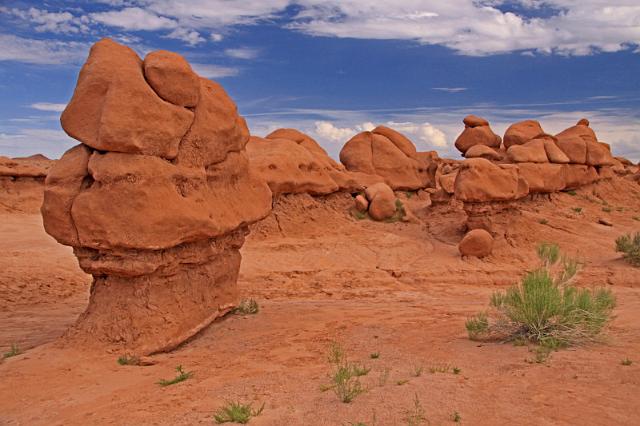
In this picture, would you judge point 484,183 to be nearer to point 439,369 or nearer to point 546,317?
point 546,317

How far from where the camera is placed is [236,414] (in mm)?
4355

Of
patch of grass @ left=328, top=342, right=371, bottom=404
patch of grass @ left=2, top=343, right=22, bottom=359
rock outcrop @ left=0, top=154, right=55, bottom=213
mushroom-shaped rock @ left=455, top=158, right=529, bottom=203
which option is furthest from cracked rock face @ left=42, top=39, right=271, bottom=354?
rock outcrop @ left=0, top=154, right=55, bottom=213

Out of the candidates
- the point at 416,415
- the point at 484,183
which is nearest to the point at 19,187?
the point at 484,183

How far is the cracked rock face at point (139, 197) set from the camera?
21.1 feet

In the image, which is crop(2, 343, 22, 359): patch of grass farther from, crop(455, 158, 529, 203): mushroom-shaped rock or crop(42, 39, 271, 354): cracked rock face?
crop(455, 158, 529, 203): mushroom-shaped rock

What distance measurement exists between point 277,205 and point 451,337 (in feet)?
33.2

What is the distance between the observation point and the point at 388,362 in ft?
19.1

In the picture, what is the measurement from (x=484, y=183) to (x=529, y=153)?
7.44 metres

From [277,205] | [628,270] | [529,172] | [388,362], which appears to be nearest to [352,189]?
[277,205]

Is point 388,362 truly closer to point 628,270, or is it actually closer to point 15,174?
point 628,270

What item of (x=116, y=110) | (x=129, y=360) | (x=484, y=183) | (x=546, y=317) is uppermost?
(x=116, y=110)

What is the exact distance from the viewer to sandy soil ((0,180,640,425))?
447 cm

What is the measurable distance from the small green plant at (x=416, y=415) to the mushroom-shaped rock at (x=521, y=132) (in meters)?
21.6

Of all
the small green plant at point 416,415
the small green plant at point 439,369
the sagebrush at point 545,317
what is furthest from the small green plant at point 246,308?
the small green plant at point 416,415
